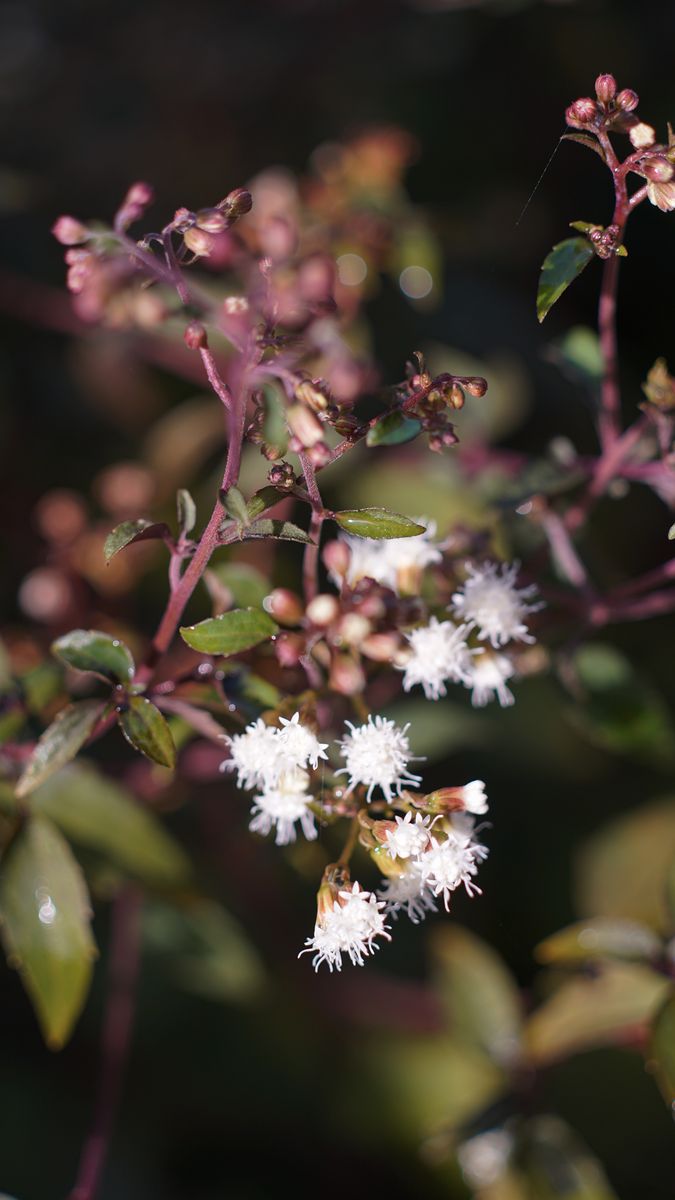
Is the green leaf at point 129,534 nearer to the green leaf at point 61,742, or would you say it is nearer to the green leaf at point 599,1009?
the green leaf at point 61,742

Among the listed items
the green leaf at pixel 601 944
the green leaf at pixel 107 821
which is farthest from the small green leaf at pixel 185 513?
the green leaf at pixel 601 944

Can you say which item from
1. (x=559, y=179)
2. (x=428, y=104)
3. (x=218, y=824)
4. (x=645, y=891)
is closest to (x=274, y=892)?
(x=218, y=824)

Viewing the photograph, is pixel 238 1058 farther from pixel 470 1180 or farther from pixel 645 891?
pixel 645 891

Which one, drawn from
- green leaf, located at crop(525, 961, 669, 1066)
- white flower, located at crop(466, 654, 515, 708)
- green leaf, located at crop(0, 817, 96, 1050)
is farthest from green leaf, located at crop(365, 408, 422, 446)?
green leaf, located at crop(525, 961, 669, 1066)

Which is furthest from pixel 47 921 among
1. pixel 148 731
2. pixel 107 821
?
pixel 148 731

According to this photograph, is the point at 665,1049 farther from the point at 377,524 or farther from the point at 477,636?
the point at 377,524
